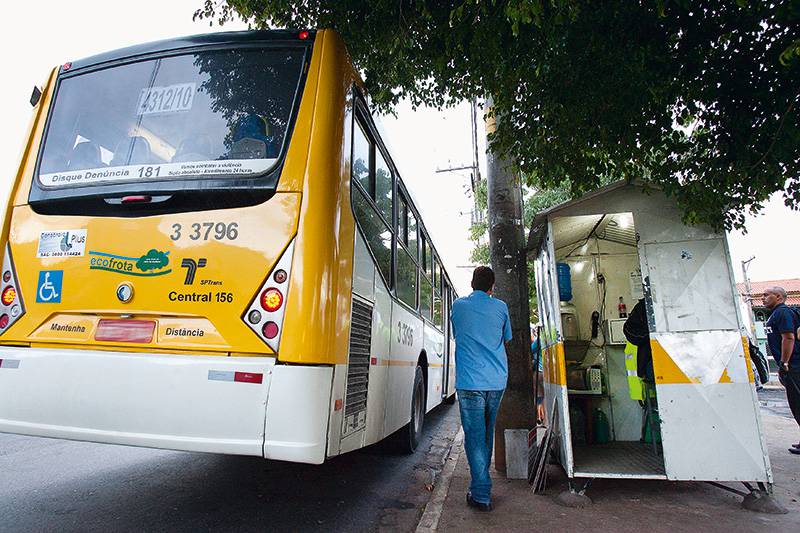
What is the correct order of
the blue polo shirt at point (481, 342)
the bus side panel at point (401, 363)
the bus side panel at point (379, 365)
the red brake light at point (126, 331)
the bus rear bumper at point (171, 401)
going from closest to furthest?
the bus rear bumper at point (171, 401) → the red brake light at point (126, 331) → the bus side panel at point (379, 365) → the blue polo shirt at point (481, 342) → the bus side panel at point (401, 363)

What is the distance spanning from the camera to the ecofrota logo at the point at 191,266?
295cm

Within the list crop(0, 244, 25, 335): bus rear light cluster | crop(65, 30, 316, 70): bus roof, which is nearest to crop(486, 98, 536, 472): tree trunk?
crop(65, 30, 316, 70): bus roof

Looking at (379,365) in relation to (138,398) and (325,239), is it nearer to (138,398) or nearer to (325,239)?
(325,239)

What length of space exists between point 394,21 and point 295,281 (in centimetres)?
306

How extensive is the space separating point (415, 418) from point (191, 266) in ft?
13.9

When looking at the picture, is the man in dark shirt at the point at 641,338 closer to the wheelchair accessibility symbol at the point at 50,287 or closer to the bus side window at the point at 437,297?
the bus side window at the point at 437,297

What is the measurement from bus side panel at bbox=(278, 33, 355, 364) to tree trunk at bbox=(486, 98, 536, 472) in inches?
94.1

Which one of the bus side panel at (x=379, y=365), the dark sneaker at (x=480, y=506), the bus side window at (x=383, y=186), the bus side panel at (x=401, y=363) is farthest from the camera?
the bus side panel at (x=401, y=363)

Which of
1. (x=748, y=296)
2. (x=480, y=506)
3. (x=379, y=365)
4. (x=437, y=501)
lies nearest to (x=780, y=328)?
(x=480, y=506)

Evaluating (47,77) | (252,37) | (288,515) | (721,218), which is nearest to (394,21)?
(252,37)

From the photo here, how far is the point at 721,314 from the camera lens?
423cm

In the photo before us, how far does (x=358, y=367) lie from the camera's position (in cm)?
361

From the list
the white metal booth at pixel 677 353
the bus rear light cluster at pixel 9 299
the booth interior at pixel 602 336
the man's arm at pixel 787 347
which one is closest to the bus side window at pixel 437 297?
the booth interior at pixel 602 336

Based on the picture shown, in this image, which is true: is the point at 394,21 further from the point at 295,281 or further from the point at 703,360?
the point at 703,360
